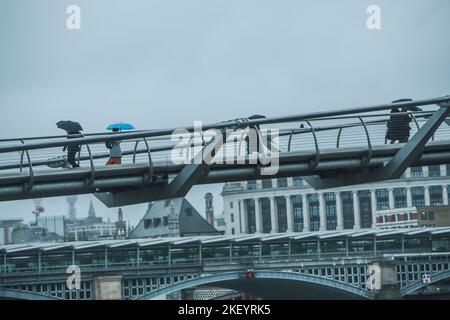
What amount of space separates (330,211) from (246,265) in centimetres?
1623

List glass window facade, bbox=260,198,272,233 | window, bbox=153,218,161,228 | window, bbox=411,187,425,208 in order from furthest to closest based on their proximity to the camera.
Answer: window, bbox=153,218,161,228 → window, bbox=411,187,425,208 → glass window facade, bbox=260,198,272,233

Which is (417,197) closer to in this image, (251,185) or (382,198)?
(382,198)

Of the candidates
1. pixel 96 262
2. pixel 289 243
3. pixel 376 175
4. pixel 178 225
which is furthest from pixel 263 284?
pixel 376 175

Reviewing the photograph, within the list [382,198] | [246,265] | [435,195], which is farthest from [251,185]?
[246,265]

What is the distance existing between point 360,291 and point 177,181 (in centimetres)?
3679

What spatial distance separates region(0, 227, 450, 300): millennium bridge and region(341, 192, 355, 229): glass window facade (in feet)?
32.3

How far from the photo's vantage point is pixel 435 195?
220ft

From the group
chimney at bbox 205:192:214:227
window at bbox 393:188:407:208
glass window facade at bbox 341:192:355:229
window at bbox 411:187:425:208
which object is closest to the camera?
window at bbox 393:188:407:208

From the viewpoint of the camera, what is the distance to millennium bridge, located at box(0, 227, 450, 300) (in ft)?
166

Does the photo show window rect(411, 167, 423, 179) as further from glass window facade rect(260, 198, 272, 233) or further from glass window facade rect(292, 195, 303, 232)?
glass window facade rect(260, 198, 272, 233)

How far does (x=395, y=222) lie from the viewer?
2832 inches

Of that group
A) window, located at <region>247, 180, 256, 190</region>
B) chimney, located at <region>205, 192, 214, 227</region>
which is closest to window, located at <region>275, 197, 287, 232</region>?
window, located at <region>247, 180, 256, 190</region>

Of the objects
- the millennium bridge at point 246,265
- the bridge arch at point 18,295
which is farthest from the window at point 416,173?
the bridge arch at point 18,295

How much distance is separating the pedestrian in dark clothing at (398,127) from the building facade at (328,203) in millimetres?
43169
